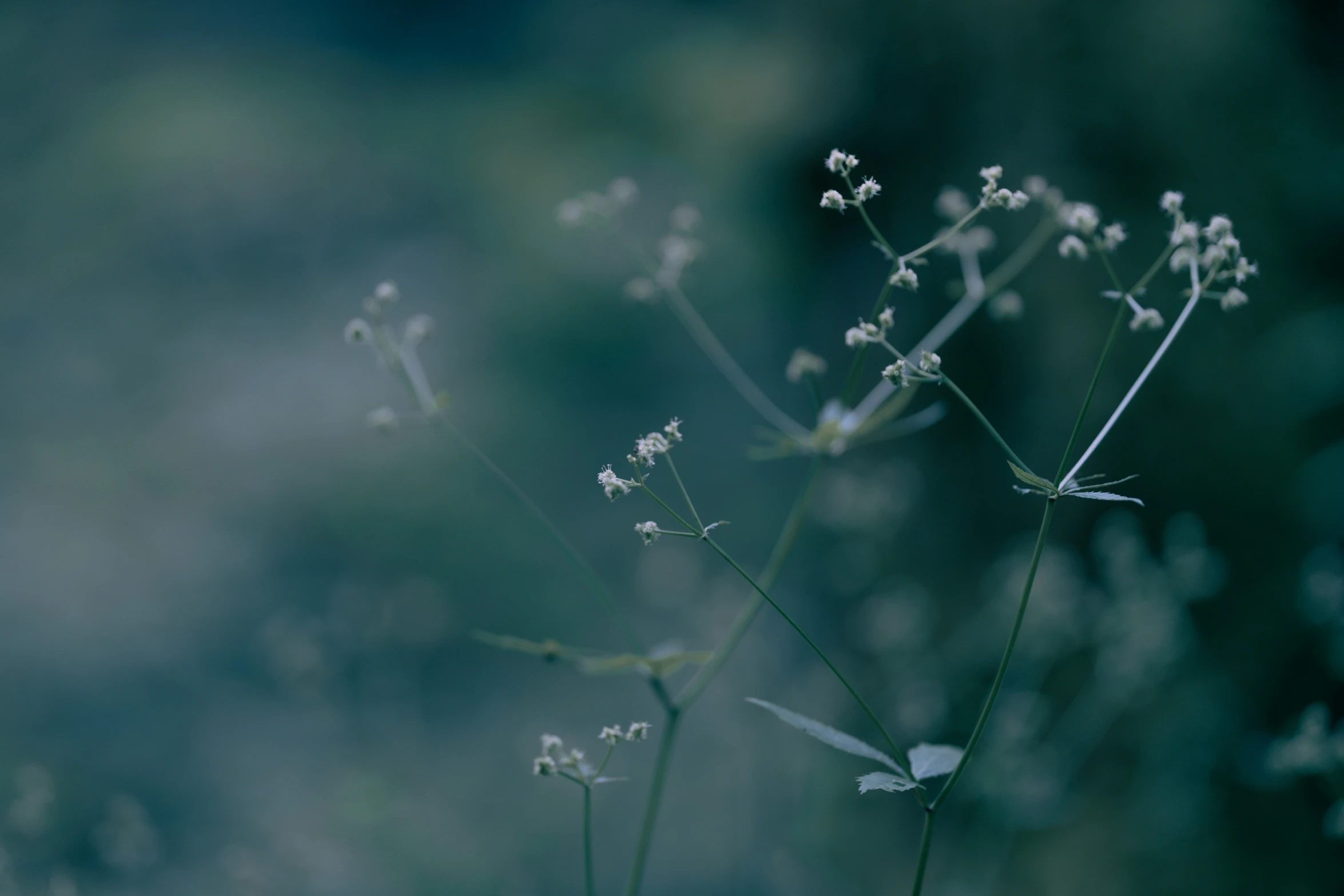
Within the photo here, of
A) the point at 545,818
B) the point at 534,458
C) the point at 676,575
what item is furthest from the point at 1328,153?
the point at 545,818

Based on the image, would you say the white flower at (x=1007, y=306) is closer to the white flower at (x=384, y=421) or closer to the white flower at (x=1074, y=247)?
the white flower at (x=1074, y=247)

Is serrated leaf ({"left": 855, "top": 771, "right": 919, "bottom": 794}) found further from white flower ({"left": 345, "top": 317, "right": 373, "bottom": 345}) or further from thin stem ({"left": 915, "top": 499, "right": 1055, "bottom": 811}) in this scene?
white flower ({"left": 345, "top": 317, "right": 373, "bottom": 345})

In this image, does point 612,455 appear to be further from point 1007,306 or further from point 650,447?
point 650,447

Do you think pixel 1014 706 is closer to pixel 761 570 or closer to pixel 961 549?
pixel 961 549

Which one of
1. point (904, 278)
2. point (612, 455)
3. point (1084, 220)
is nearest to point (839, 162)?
point (904, 278)

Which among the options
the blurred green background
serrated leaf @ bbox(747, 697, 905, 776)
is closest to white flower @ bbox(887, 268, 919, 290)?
serrated leaf @ bbox(747, 697, 905, 776)

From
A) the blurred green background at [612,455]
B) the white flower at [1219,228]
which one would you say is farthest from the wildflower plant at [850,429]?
the blurred green background at [612,455]

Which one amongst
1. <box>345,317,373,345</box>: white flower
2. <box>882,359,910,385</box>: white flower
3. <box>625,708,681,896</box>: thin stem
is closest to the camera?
<box>882,359,910,385</box>: white flower
